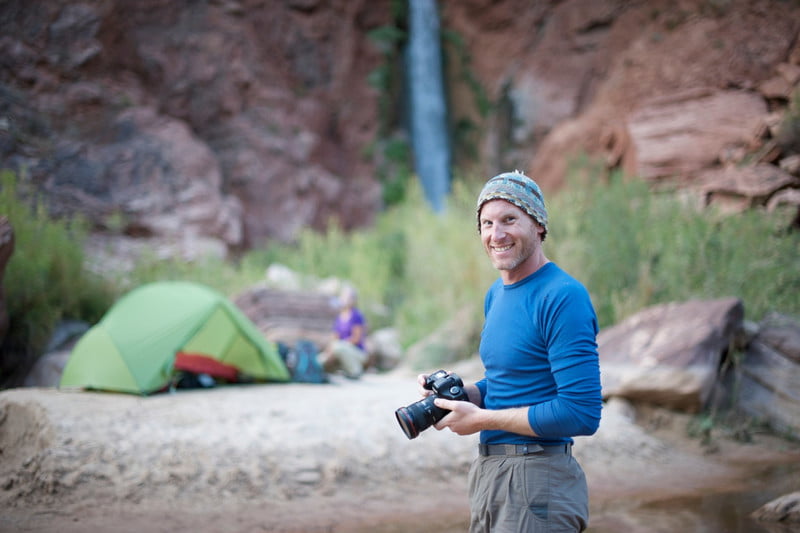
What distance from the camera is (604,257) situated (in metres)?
8.10

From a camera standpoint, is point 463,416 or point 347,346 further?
point 347,346

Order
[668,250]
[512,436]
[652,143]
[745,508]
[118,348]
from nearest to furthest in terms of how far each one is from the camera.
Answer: [512,436], [745,508], [118,348], [668,250], [652,143]

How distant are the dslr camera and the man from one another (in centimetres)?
4

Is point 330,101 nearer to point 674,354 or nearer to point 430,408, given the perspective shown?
point 674,354

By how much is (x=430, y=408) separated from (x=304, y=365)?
17.0ft

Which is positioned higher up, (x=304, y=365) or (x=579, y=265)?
(x=579, y=265)

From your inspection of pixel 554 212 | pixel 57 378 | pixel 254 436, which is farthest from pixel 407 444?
pixel 554 212

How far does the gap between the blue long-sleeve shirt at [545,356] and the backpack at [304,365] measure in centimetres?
501

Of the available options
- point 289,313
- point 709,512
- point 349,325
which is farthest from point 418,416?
point 289,313

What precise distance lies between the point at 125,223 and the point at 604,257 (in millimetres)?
9186

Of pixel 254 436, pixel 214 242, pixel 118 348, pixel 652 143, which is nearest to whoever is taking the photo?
pixel 254 436

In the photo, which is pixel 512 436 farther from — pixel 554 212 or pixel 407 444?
pixel 554 212

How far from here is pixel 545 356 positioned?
6.08ft

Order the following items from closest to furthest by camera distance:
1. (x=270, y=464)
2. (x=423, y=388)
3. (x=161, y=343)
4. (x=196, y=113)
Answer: (x=423, y=388) → (x=270, y=464) → (x=161, y=343) → (x=196, y=113)
